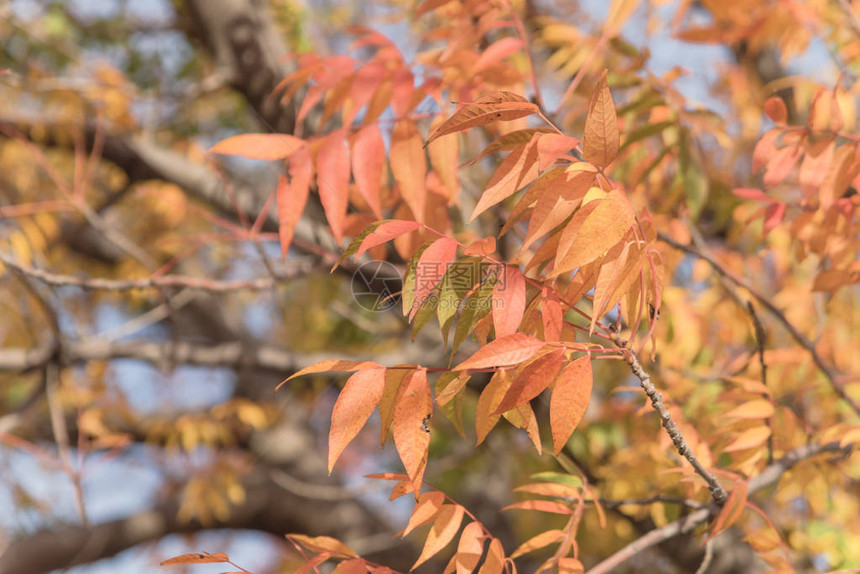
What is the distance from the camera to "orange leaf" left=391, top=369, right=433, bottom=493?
510mm

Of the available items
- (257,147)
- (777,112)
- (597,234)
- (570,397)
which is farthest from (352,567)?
(777,112)

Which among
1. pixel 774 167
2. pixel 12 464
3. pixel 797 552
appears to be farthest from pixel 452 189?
pixel 12 464

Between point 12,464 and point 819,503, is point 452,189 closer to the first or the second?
point 819,503

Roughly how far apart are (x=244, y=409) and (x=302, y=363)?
0.55 metres

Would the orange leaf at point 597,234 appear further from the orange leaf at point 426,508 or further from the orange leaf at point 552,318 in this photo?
the orange leaf at point 426,508

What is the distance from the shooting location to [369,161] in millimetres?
736

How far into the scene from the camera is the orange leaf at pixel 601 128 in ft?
1.59

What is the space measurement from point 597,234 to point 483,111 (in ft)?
0.43

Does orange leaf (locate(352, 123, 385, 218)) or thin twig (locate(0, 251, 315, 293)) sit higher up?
orange leaf (locate(352, 123, 385, 218))

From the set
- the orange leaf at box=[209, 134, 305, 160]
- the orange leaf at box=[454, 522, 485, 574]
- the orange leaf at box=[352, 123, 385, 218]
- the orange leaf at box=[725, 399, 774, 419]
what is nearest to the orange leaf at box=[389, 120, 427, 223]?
the orange leaf at box=[352, 123, 385, 218]

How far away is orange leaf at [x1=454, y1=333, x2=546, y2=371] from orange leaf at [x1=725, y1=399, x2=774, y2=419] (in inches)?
17.0

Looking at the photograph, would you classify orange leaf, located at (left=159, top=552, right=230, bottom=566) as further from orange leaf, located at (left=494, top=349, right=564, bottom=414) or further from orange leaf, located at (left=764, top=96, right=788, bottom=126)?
orange leaf, located at (left=764, top=96, right=788, bottom=126)

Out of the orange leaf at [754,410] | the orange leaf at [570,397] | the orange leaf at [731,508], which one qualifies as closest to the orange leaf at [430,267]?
the orange leaf at [570,397]

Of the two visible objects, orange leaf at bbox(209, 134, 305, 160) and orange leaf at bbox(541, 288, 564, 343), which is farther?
orange leaf at bbox(209, 134, 305, 160)
